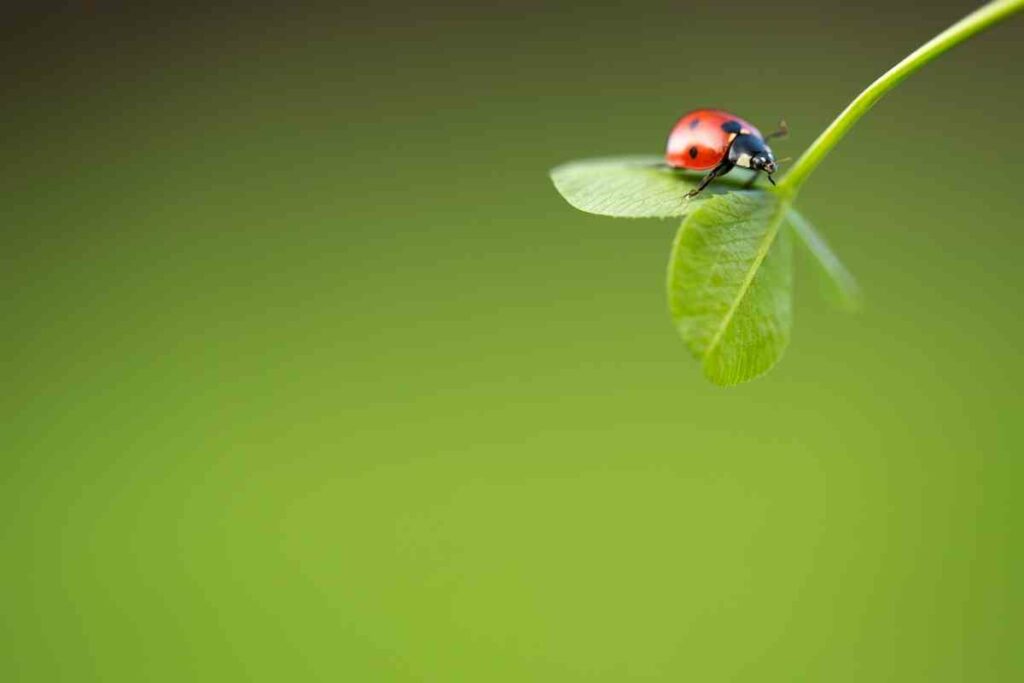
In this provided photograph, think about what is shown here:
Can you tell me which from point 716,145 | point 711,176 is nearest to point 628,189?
point 711,176

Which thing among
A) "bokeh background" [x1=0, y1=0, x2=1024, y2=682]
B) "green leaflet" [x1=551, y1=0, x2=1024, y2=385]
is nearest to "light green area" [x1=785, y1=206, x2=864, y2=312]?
"green leaflet" [x1=551, y1=0, x2=1024, y2=385]

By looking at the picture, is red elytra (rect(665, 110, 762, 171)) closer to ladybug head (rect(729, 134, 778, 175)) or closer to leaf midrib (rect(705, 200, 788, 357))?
ladybug head (rect(729, 134, 778, 175))

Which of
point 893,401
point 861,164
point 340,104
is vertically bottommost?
point 893,401

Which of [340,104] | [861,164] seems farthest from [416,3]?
[861,164]

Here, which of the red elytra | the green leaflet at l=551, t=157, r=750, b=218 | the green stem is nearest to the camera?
the green stem

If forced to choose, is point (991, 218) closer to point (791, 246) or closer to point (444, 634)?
point (444, 634)

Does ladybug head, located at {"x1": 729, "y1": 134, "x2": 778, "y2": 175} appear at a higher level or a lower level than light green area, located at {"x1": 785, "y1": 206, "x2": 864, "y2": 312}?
higher

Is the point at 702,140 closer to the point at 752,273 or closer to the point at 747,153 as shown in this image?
the point at 747,153
